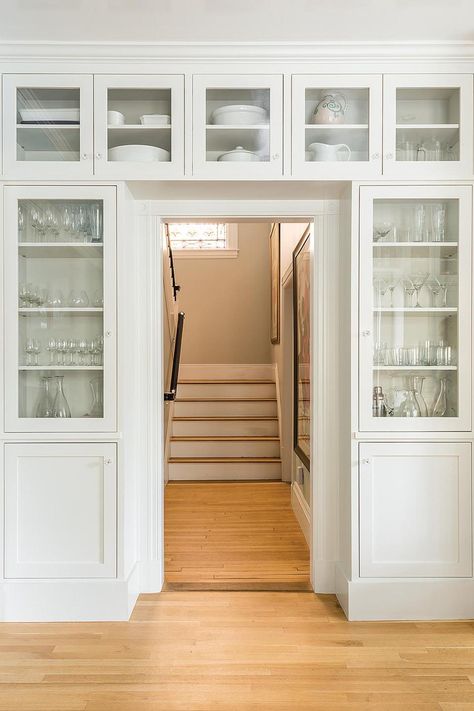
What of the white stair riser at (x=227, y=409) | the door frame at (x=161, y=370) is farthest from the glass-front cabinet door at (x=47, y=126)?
the white stair riser at (x=227, y=409)

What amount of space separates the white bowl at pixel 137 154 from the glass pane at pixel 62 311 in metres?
0.27

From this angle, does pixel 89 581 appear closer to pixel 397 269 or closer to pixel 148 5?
pixel 397 269

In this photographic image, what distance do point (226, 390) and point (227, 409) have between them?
1.07 feet

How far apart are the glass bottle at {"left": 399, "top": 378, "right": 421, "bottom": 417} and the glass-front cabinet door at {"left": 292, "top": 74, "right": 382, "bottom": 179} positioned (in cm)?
108

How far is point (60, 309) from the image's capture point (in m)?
2.74

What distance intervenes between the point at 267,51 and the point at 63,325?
1.67 metres

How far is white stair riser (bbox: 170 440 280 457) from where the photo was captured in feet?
18.2

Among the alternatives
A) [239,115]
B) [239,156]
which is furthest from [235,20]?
[239,156]

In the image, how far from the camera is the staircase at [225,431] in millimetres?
5375

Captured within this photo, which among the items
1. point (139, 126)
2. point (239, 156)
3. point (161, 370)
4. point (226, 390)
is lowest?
point (226, 390)

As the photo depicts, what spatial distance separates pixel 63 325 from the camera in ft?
9.07

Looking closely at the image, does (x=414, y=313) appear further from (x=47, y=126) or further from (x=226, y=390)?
(x=226, y=390)

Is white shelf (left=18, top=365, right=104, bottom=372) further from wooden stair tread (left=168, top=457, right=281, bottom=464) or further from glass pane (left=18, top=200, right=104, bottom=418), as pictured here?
wooden stair tread (left=168, top=457, right=281, bottom=464)

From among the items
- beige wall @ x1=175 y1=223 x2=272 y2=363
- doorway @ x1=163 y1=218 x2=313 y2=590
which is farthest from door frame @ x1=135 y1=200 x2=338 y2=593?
beige wall @ x1=175 y1=223 x2=272 y2=363
